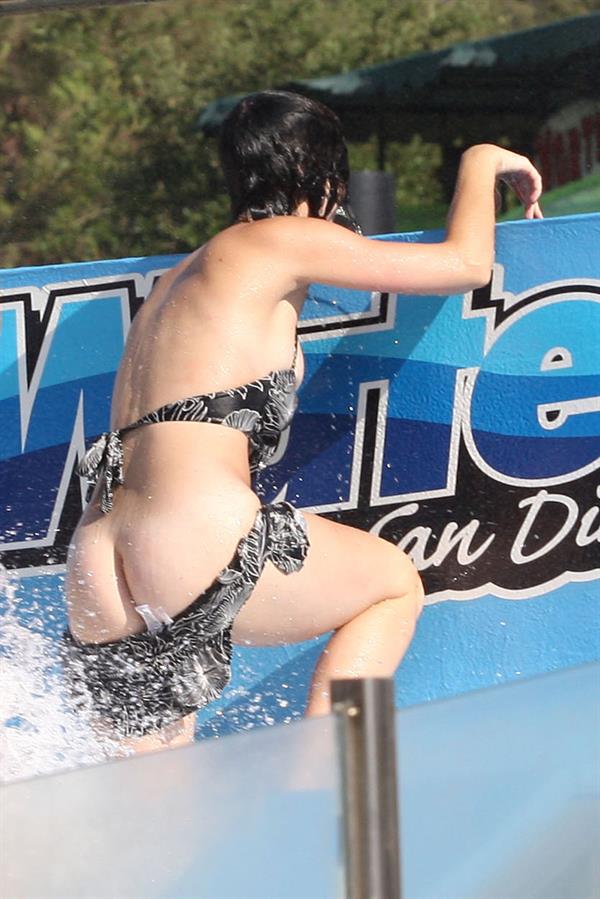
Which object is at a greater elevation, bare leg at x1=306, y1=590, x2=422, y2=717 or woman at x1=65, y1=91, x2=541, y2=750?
woman at x1=65, y1=91, x2=541, y2=750

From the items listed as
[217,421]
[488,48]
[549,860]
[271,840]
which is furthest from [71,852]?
[488,48]

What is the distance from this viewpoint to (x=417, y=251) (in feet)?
8.18

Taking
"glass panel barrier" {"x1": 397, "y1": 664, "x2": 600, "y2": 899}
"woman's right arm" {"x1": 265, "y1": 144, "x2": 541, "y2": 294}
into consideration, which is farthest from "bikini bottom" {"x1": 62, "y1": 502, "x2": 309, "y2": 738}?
"glass panel barrier" {"x1": 397, "y1": 664, "x2": 600, "y2": 899}

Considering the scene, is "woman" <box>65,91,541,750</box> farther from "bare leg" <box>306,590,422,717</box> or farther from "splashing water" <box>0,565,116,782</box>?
"splashing water" <box>0,565,116,782</box>

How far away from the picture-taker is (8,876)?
1524 mm

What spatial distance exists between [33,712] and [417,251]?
1.21m

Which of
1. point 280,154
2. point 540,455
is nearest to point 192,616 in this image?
point 280,154

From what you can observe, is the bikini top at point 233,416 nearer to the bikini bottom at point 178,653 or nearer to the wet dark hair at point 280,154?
the bikini bottom at point 178,653

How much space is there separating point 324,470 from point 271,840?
1.45m

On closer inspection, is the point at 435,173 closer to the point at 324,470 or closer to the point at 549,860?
the point at 324,470

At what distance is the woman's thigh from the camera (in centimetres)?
239

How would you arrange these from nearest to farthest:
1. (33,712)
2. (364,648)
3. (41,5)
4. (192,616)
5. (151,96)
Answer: (192,616), (364,648), (33,712), (41,5), (151,96)

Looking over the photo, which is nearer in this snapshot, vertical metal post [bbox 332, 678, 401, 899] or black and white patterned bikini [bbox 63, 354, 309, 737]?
vertical metal post [bbox 332, 678, 401, 899]

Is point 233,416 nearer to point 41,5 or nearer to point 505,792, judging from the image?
point 505,792
